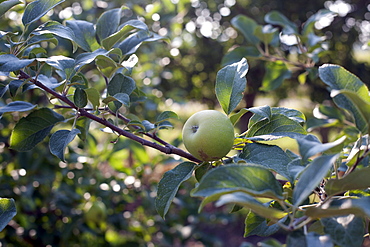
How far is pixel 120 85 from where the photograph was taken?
649mm

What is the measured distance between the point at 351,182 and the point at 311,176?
52 mm

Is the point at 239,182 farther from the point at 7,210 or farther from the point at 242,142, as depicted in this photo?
the point at 7,210

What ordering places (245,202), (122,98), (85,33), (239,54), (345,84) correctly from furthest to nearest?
(239,54) < (85,33) < (122,98) < (345,84) < (245,202)

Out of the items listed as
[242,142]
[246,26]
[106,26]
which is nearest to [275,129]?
[242,142]

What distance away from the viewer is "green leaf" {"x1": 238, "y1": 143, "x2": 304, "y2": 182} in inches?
19.1

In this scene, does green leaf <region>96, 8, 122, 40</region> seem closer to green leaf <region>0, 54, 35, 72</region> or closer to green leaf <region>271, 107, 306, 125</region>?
green leaf <region>0, 54, 35, 72</region>

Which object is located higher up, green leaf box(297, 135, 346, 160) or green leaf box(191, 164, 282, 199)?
green leaf box(297, 135, 346, 160)

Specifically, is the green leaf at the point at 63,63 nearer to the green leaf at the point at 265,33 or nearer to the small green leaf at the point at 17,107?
the small green leaf at the point at 17,107

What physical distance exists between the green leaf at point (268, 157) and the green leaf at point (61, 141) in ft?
0.84

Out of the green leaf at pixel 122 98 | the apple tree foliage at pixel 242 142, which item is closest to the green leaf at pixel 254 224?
the apple tree foliage at pixel 242 142

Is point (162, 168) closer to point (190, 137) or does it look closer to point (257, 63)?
point (257, 63)

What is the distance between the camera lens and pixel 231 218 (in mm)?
2031

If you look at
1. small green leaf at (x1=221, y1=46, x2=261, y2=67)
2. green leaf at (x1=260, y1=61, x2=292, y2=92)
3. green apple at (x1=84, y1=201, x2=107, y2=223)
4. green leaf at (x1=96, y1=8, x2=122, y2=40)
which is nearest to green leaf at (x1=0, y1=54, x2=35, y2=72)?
green leaf at (x1=96, y1=8, x2=122, y2=40)

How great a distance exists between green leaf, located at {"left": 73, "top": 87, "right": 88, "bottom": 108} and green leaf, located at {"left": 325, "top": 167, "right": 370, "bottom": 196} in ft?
1.29
